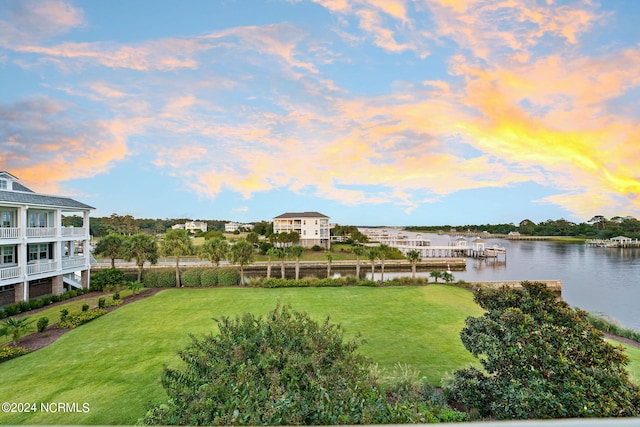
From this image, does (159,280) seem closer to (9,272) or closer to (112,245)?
(112,245)

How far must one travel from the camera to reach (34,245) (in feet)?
44.6

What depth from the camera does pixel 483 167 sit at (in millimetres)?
21547

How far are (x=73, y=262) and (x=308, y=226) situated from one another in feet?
107

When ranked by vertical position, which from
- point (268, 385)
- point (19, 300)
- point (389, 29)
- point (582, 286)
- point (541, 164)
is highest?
point (389, 29)

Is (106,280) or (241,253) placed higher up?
(241,253)

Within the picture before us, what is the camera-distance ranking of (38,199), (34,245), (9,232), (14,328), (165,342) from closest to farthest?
(14,328) < (165,342) < (9,232) < (38,199) < (34,245)

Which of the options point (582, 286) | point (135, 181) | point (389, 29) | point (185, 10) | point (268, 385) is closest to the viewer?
point (268, 385)

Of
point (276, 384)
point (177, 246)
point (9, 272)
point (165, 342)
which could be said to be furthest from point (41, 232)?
point (276, 384)

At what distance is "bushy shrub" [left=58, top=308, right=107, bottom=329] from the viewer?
9758mm

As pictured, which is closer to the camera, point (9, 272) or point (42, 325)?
point (42, 325)

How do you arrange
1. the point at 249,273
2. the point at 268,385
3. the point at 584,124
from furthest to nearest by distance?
1. the point at 249,273
2. the point at 584,124
3. the point at 268,385

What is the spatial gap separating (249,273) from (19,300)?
16137 millimetres

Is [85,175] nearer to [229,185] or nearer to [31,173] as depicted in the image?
[31,173]

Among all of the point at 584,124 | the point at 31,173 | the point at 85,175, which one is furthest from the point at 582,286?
the point at 31,173
